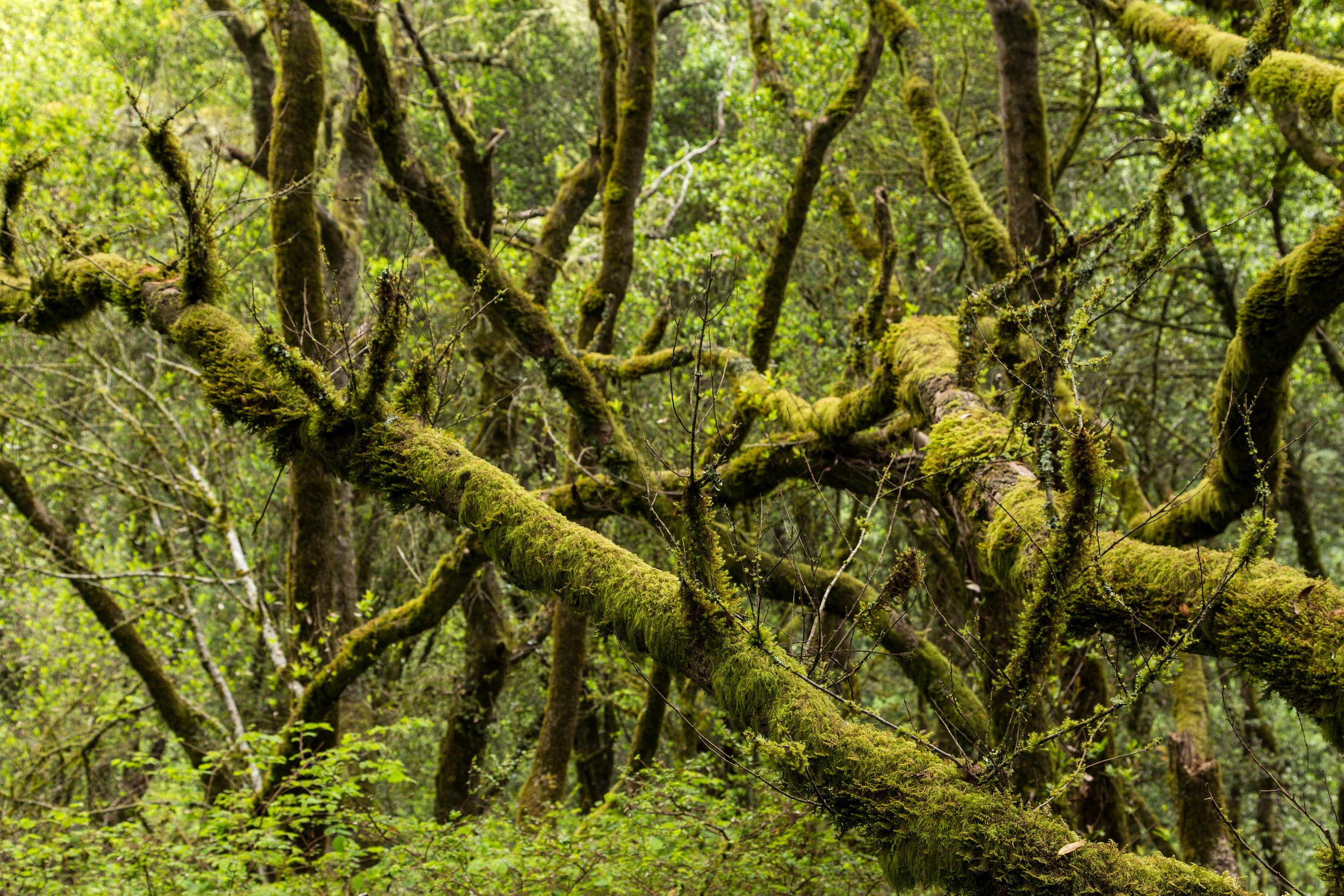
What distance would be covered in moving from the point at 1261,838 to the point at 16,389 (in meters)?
16.4

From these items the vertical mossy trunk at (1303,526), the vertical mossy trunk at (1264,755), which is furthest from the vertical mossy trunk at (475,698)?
the vertical mossy trunk at (1303,526)

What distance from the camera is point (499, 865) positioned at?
14.4ft

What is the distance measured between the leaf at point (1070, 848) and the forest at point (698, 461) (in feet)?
0.04

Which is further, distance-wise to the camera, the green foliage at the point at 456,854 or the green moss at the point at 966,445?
the green foliage at the point at 456,854

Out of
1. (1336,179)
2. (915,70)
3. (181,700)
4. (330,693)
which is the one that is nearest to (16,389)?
(181,700)

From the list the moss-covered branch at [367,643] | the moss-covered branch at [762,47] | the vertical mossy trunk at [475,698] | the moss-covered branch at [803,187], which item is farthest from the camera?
Answer: the vertical mossy trunk at [475,698]

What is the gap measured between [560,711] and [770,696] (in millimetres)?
5102

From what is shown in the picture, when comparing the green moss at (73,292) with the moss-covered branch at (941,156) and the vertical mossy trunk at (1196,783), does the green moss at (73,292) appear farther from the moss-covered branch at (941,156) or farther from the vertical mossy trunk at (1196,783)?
the vertical mossy trunk at (1196,783)

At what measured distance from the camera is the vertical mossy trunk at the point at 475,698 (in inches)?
342

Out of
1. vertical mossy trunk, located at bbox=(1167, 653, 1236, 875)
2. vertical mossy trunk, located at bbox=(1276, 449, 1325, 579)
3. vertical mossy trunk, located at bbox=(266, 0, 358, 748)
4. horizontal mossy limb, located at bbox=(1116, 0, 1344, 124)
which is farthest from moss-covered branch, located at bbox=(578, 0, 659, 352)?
vertical mossy trunk, located at bbox=(1276, 449, 1325, 579)

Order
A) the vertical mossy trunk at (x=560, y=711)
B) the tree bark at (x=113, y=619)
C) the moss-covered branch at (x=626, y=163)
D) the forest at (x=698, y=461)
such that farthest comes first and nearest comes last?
the tree bark at (x=113, y=619)
the vertical mossy trunk at (x=560, y=711)
the moss-covered branch at (x=626, y=163)
the forest at (x=698, y=461)

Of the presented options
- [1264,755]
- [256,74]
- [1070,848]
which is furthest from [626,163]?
[1264,755]

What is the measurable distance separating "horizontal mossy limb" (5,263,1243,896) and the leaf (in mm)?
12

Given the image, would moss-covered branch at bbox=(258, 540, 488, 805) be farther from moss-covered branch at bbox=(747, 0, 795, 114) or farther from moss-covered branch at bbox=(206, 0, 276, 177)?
moss-covered branch at bbox=(747, 0, 795, 114)
